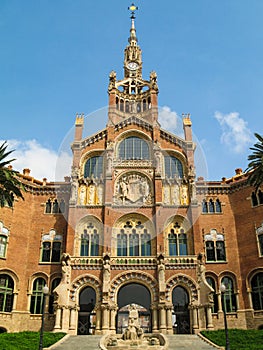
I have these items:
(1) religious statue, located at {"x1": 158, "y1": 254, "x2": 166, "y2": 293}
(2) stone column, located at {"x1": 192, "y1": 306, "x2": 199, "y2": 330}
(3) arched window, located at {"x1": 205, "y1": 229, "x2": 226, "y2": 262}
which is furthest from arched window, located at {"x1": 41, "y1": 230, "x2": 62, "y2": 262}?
(3) arched window, located at {"x1": 205, "y1": 229, "x2": 226, "y2": 262}

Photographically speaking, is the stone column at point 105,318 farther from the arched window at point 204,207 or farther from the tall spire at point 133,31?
the tall spire at point 133,31

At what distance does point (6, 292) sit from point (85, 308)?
8.12 m

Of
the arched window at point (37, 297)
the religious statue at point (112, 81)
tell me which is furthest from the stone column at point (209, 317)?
the religious statue at point (112, 81)

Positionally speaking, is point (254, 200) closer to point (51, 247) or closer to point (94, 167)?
point (94, 167)

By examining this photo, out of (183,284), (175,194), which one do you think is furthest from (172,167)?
(183,284)

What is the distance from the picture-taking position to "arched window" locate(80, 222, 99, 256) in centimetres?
3994

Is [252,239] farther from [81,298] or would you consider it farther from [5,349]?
[5,349]

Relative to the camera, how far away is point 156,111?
49469 millimetres

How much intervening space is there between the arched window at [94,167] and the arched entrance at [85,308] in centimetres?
1310

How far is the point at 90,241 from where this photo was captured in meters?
40.4

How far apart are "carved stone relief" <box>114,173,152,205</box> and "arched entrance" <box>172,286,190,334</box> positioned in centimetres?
1006

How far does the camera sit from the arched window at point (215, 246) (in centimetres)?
4134

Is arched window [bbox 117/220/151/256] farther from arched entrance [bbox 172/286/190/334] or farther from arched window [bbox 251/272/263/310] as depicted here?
arched window [bbox 251/272/263/310]

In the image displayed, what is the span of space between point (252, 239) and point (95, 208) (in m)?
17.1
